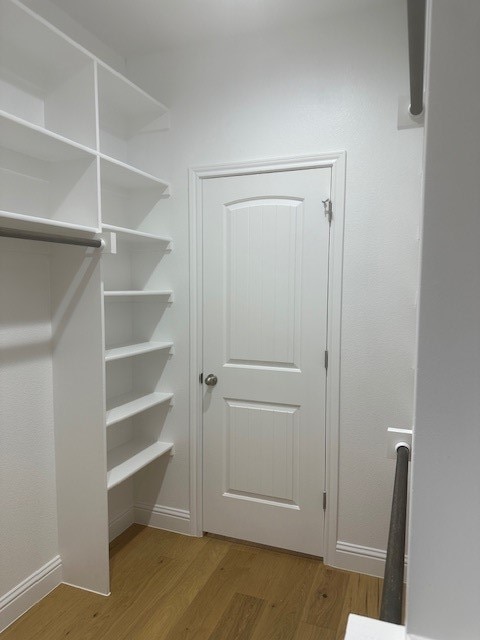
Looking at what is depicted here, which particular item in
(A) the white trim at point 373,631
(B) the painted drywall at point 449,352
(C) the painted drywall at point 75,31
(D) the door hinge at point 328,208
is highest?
(C) the painted drywall at point 75,31

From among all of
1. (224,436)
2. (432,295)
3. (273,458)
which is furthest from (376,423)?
(432,295)

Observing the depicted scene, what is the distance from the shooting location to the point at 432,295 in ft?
1.15

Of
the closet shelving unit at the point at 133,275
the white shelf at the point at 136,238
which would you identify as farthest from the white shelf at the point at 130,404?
the white shelf at the point at 136,238

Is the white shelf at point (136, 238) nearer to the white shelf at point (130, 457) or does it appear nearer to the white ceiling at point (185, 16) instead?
the white ceiling at point (185, 16)

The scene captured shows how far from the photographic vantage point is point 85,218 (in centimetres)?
201

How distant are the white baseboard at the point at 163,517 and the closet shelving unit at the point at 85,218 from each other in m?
0.43

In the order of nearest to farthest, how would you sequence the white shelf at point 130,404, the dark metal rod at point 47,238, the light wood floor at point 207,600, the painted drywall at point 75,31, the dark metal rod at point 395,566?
1. the dark metal rod at point 395,566
2. the dark metal rod at point 47,238
3. the light wood floor at point 207,600
4. the painted drywall at point 75,31
5. the white shelf at point 130,404

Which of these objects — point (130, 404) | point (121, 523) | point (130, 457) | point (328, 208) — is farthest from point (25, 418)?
point (328, 208)

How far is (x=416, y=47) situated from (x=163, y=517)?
9.28 feet

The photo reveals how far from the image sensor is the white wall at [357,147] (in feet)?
7.13

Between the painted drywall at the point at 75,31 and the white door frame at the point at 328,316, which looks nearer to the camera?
the painted drywall at the point at 75,31

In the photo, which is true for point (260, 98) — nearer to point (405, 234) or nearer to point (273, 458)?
point (405, 234)

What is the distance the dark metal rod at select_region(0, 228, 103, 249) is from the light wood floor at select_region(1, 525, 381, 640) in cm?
169

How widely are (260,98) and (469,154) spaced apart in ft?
7.68
